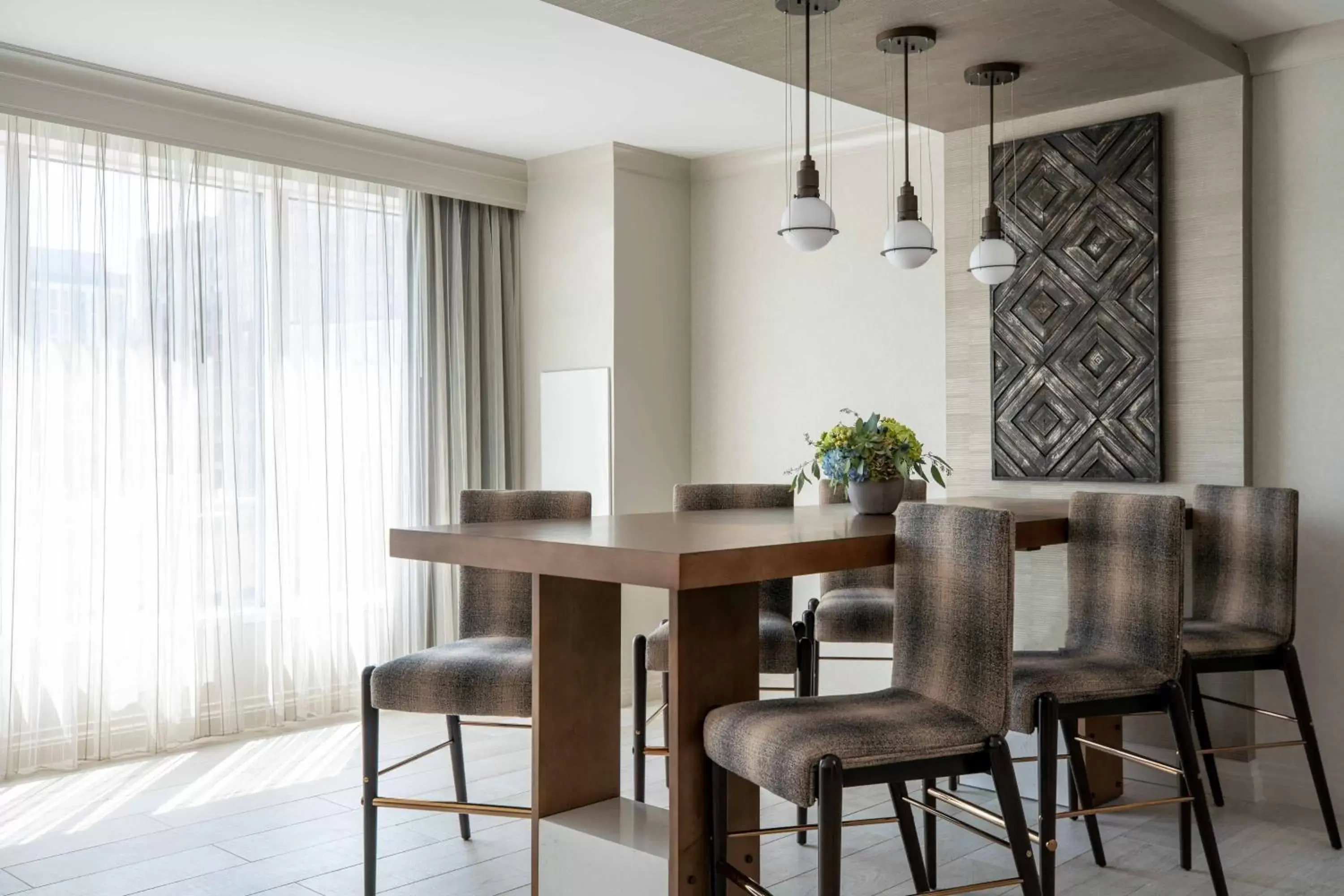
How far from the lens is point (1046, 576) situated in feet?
13.5

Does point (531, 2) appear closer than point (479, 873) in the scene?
No

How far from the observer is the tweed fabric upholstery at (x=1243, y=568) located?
10.9ft

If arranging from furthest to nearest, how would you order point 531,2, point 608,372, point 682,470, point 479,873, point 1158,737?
1. point 682,470
2. point 608,372
3. point 1158,737
4. point 531,2
5. point 479,873

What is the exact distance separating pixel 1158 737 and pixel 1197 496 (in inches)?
34.1

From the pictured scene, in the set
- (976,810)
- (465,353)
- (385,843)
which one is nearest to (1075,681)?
(976,810)

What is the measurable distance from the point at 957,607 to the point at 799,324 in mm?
3192

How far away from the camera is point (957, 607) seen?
7.53 feet

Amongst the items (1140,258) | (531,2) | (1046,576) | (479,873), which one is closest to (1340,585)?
(1046,576)

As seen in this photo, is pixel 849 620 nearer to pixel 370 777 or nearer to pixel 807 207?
pixel 807 207

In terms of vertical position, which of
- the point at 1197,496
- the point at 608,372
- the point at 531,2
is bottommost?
the point at 1197,496

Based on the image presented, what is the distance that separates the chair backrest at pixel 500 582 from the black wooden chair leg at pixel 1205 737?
1777mm

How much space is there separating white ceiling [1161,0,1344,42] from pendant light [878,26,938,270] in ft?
2.41

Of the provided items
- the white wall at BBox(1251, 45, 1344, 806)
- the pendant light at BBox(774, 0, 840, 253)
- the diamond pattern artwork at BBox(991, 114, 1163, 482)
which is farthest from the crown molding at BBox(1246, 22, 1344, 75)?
the pendant light at BBox(774, 0, 840, 253)

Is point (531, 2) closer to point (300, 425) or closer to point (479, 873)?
point (300, 425)
